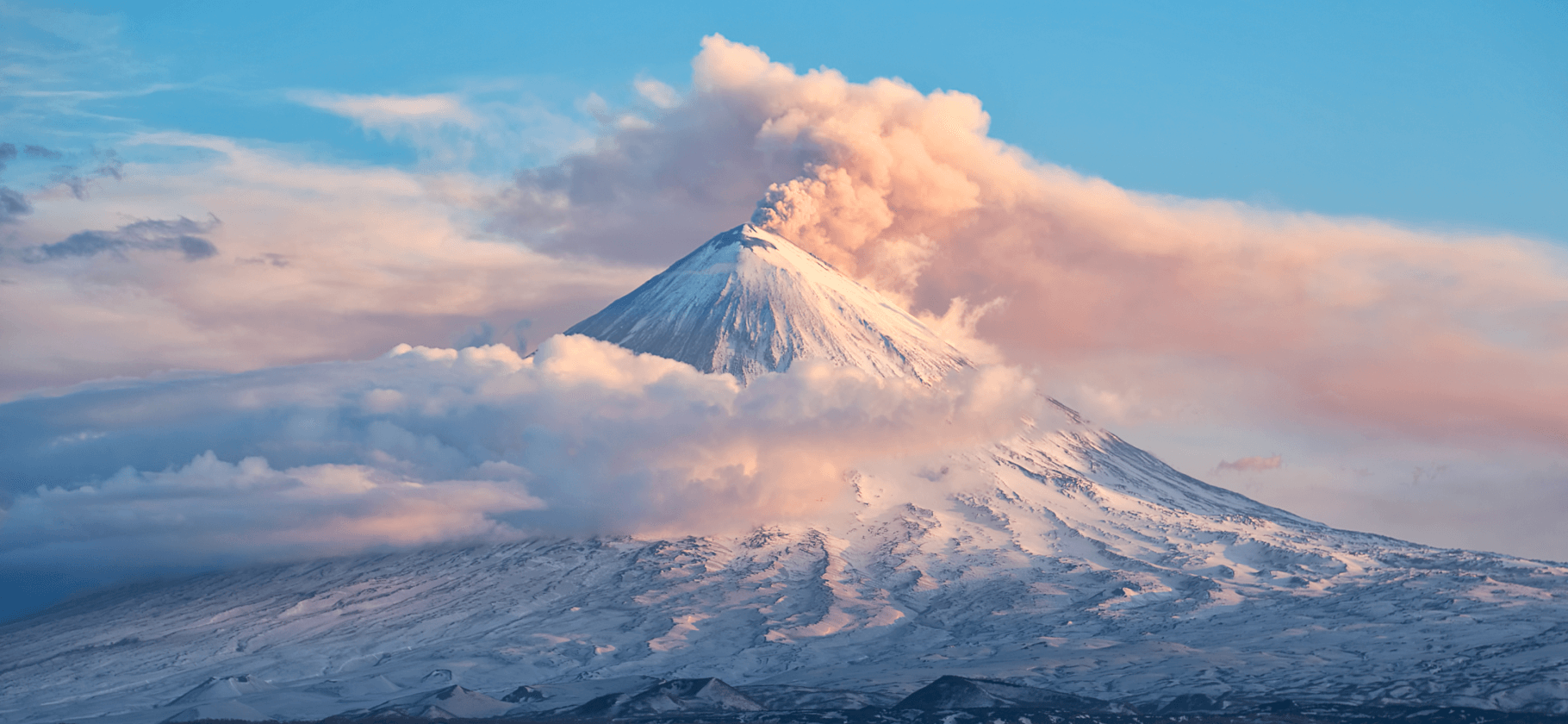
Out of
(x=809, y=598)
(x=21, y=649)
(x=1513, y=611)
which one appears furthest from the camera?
(x=21, y=649)

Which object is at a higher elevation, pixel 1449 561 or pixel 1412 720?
pixel 1449 561

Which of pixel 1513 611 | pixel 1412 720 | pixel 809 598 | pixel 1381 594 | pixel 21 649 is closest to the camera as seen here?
pixel 1412 720

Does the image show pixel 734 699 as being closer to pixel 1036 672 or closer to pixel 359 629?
pixel 1036 672

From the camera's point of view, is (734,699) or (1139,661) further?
(1139,661)

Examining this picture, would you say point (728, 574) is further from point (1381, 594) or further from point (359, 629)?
point (1381, 594)

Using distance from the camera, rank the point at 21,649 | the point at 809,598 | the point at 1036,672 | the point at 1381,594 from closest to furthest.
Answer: the point at 1036,672
the point at 1381,594
the point at 809,598
the point at 21,649

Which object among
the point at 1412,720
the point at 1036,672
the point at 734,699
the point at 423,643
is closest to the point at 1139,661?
the point at 1036,672

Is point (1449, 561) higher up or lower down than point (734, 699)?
higher up

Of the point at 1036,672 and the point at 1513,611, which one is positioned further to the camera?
the point at 1513,611

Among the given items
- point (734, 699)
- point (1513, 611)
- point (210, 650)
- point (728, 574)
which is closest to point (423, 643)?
point (210, 650)
